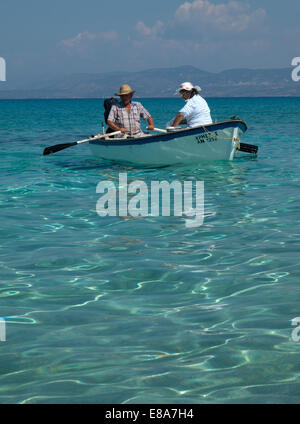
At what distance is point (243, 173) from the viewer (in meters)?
14.3

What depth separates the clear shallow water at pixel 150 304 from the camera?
3.75 m

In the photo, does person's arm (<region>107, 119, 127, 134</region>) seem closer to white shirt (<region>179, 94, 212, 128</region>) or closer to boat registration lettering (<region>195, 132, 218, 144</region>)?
white shirt (<region>179, 94, 212, 128</region>)

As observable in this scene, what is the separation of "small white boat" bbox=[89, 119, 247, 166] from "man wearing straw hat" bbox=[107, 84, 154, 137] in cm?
48

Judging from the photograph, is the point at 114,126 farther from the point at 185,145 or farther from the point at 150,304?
the point at 150,304

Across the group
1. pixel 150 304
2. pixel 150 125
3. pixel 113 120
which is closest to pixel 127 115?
pixel 113 120

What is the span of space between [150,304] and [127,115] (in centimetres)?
1126

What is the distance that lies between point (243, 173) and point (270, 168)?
4.30ft

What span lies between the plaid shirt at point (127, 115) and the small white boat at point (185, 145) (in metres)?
0.56

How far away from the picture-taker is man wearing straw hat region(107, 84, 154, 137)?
615 inches

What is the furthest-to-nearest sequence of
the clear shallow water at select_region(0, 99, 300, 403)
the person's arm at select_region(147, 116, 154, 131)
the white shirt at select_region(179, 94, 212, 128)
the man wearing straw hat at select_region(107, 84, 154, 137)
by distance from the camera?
the man wearing straw hat at select_region(107, 84, 154, 137)
the person's arm at select_region(147, 116, 154, 131)
the white shirt at select_region(179, 94, 212, 128)
the clear shallow water at select_region(0, 99, 300, 403)

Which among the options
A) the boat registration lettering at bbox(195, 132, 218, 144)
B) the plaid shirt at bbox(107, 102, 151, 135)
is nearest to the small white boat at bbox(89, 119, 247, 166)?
the boat registration lettering at bbox(195, 132, 218, 144)

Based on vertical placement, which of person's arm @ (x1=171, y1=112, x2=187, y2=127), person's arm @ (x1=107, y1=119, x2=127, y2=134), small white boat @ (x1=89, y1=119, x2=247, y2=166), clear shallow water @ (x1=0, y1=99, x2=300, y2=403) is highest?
person's arm @ (x1=171, y1=112, x2=187, y2=127)

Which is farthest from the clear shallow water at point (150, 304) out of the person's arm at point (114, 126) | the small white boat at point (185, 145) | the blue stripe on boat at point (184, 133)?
the person's arm at point (114, 126)

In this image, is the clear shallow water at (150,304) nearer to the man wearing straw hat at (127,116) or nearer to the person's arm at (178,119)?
the person's arm at (178,119)
